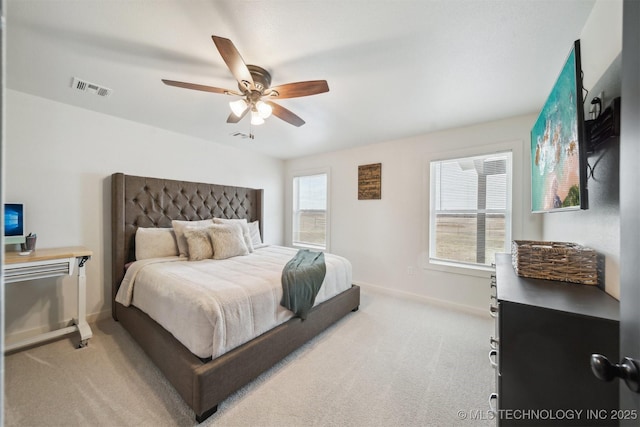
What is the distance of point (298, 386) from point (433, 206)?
2.77 meters

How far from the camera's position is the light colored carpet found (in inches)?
59.6

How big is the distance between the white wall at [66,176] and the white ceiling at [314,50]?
0.26 metres

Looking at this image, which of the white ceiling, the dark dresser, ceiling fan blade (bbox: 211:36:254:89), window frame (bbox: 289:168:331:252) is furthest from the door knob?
window frame (bbox: 289:168:331:252)

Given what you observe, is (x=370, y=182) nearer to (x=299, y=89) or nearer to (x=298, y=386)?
(x=299, y=89)

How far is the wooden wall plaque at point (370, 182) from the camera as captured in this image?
3.82m

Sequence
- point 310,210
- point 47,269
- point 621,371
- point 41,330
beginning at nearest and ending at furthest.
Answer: point 621,371, point 47,269, point 41,330, point 310,210

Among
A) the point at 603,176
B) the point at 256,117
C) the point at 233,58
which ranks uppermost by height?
the point at 233,58

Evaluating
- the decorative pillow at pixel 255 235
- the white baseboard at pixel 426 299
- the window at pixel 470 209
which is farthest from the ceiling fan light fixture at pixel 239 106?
the white baseboard at pixel 426 299

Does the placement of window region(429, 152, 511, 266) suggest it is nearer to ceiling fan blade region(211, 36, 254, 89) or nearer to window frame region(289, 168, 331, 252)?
window frame region(289, 168, 331, 252)

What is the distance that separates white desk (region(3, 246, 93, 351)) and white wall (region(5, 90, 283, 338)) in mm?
320

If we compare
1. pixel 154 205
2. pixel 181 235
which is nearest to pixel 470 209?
pixel 181 235

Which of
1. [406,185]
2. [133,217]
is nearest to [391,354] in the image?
[406,185]

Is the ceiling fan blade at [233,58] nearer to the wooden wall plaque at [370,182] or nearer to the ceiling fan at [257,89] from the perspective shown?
the ceiling fan at [257,89]

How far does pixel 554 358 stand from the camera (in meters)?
0.91
